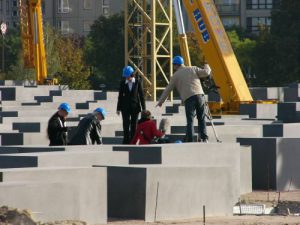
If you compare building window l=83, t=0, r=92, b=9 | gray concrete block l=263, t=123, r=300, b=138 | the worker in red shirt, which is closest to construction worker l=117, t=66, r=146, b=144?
the worker in red shirt

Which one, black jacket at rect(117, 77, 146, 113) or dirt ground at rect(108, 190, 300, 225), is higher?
black jacket at rect(117, 77, 146, 113)

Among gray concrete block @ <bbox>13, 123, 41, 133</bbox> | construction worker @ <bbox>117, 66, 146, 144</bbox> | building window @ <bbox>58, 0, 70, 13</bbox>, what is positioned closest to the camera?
construction worker @ <bbox>117, 66, 146, 144</bbox>

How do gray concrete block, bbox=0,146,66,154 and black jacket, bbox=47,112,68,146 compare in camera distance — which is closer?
gray concrete block, bbox=0,146,66,154

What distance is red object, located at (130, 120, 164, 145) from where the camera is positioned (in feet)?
68.8

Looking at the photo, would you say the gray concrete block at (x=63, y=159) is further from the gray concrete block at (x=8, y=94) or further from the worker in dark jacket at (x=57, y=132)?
the gray concrete block at (x=8, y=94)

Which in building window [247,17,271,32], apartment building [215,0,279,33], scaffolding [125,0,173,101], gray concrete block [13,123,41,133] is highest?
apartment building [215,0,279,33]

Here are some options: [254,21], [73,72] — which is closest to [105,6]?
[254,21]

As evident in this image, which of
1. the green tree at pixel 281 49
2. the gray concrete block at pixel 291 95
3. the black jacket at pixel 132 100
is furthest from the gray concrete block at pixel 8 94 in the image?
the green tree at pixel 281 49

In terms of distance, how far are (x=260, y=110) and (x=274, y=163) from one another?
1439 cm

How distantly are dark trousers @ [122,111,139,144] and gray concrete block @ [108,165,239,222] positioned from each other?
194 inches

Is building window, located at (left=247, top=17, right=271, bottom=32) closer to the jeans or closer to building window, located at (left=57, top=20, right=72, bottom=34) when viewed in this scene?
building window, located at (left=57, top=20, right=72, bottom=34)

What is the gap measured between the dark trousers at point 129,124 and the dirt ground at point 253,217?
2.29m

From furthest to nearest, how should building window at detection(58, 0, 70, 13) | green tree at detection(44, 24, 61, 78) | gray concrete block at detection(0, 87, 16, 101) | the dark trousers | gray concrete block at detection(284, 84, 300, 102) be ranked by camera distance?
1. building window at detection(58, 0, 70, 13)
2. green tree at detection(44, 24, 61, 78)
3. gray concrete block at detection(284, 84, 300, 102)
4. gray concrete block at detection(0, 87, 16, 101)
5. the dark trousers

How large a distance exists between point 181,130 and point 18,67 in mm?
68140
